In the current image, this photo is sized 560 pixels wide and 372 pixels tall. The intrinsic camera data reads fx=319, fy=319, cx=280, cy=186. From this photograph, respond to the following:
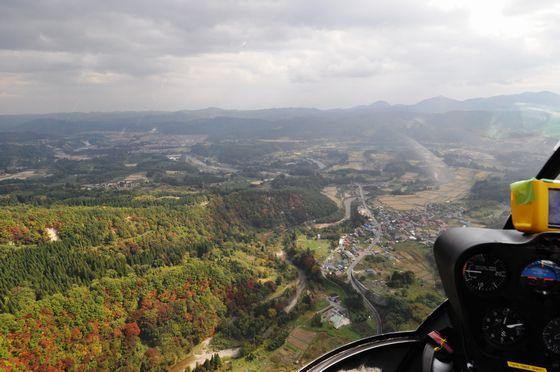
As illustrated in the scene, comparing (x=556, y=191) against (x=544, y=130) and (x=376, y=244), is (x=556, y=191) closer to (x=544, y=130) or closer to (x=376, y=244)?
(x=376, y=244)

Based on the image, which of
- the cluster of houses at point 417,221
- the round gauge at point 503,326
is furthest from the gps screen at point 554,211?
the cluster of houses at point 417,221

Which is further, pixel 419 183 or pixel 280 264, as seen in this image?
pixel 419 183

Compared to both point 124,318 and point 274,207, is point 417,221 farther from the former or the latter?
point 124,318

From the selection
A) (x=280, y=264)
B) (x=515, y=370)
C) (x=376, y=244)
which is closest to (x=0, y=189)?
(x=280, y=264)

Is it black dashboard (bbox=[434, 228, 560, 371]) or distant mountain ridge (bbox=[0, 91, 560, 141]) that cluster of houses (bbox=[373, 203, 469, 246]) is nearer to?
distant mountain ridge (bbox=[0, 91, 560, 141])

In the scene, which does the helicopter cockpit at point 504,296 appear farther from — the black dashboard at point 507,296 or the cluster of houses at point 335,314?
the cluster of houses at point 335,314

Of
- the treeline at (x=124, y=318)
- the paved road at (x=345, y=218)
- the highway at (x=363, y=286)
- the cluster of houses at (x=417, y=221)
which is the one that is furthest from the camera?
the paved road at (x=345, y=218)

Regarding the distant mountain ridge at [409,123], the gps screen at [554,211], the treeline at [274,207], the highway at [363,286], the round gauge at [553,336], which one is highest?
the distant mountain ridge at [409,123]

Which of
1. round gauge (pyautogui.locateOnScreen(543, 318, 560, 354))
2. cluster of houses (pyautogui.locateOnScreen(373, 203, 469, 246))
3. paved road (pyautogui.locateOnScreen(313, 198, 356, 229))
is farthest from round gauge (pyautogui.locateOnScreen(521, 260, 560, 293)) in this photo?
paved road (pyautogui.locateOnScreen(313, 198, 356, 229))
